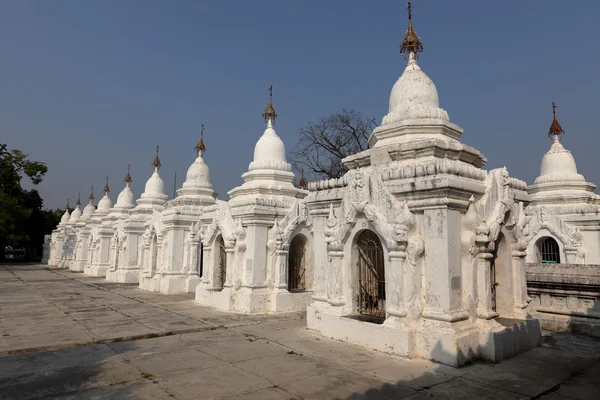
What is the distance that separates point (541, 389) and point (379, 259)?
12.3ft

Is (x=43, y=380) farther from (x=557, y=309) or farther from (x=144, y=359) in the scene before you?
(x=557, y=309)

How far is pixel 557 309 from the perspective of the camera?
9523 mm

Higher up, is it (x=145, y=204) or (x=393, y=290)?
(x=145, y=204)

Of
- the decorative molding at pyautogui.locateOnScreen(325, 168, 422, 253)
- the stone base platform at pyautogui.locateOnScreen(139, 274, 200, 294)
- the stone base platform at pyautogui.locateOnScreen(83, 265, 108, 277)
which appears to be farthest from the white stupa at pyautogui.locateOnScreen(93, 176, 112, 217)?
the decorative molding at pyautogui.locateOnScreen(325, 168, 422, 253)

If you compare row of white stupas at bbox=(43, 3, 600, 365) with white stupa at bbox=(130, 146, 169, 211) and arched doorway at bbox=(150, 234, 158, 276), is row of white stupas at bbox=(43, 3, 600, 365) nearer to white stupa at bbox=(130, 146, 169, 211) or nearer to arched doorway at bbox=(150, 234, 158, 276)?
arched doorway at bbox=(150, 234, 158, 276)

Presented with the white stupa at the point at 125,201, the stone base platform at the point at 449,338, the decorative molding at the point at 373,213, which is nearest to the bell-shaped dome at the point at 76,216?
the white stupa at the point at 125,201

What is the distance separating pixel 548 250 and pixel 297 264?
10371 millimetres

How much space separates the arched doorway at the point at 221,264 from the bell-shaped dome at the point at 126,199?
17.3 m

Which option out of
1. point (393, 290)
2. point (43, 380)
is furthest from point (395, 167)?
point (43, 380)

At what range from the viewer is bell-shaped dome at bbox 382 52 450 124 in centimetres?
858

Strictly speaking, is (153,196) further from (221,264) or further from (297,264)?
(297,264)

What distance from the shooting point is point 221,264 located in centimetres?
1405

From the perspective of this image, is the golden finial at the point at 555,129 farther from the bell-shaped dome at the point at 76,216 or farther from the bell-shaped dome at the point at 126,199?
the bell-shaped dome at the point at 76,216

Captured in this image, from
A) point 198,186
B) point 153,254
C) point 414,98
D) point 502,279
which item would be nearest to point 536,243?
point 502,279
